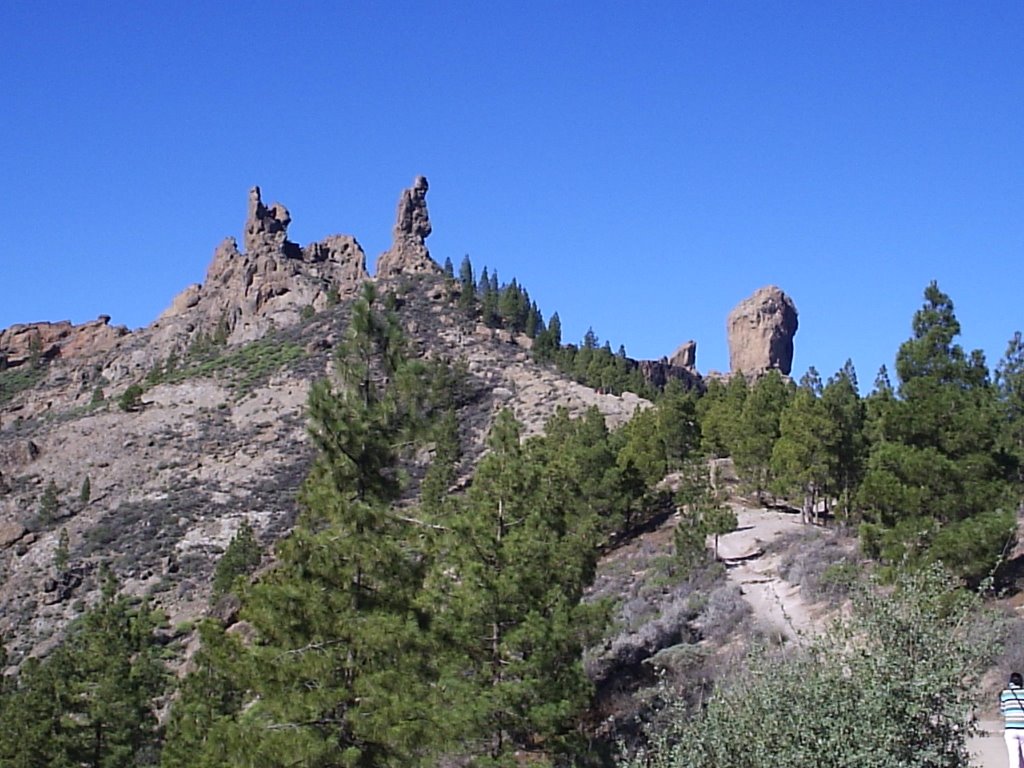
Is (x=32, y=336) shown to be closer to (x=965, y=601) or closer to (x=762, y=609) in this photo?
(x=762, y=609)

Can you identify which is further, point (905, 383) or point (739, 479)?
point (739, 479)

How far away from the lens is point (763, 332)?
153875 mm

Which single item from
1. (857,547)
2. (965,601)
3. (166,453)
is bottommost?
(965,601)

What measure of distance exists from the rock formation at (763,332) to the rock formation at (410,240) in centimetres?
5669

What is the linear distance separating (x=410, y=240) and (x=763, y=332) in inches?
2389

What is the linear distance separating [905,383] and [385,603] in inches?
496

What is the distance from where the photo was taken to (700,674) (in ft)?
69.6

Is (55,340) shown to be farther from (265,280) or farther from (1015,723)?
(1015,723)

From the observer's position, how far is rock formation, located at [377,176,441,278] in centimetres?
11416

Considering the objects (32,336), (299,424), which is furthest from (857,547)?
(32,336)

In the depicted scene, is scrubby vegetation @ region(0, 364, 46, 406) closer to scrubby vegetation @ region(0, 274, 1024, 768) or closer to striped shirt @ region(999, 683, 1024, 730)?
scrubby vegetation @ region(0, 274, 1024, 768)

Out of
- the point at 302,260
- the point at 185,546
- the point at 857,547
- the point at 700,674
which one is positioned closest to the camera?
the point at 700,674

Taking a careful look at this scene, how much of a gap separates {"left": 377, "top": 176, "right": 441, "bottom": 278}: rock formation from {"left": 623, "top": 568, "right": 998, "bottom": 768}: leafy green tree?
10436 centimetres

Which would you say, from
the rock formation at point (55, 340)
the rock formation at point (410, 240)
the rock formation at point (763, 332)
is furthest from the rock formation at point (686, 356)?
the rock formation at point (55, 340)
